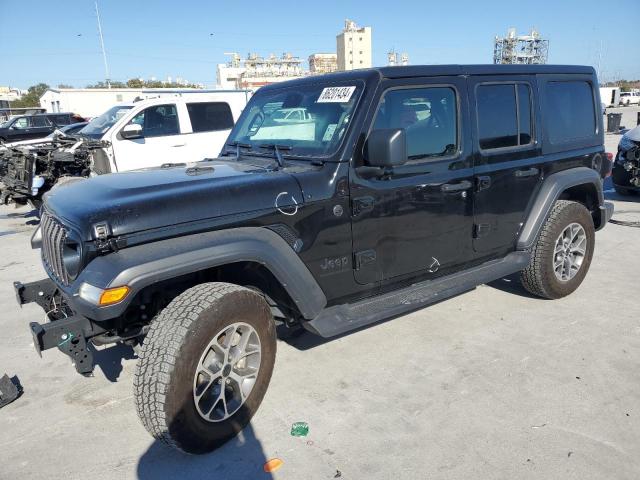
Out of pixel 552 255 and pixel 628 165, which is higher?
pixel 628 165

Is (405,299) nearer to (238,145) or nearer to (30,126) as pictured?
(238,145)

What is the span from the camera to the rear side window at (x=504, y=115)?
374 centimetres

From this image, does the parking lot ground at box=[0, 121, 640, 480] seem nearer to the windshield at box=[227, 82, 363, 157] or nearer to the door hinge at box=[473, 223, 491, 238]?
the door hinge at box=[473, 223, 491, 238]

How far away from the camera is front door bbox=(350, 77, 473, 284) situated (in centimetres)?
314

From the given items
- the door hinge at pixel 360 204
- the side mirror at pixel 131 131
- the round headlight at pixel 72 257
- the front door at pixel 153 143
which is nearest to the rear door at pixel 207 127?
the front door at pixel 153 143

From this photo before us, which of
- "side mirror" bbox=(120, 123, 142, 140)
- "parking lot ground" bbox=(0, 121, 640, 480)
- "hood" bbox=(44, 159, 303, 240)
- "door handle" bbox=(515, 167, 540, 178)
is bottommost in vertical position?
"parking lot ground" bbox=(0, 121, 640, 480)

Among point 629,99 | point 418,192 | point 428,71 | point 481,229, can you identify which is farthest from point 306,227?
point 629,99

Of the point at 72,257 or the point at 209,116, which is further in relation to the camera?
the point at 209,116

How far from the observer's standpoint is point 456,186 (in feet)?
11.6

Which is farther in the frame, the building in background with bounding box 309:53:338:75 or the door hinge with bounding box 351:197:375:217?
the building in background with bounding box 309:53:338:75

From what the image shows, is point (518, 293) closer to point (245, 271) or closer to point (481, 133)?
point (481, 133)

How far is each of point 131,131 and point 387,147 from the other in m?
7.19

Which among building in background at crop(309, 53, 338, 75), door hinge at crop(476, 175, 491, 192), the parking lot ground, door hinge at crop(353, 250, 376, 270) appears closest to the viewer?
the parking lot ground

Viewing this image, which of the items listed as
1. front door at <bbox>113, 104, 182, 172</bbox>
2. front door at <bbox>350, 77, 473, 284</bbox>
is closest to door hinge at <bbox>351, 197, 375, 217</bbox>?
front door at <bbox>350, 77, 473, 284</bbox>
